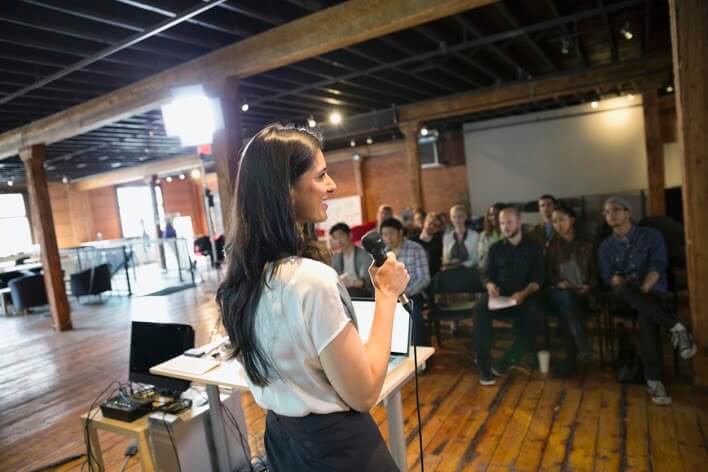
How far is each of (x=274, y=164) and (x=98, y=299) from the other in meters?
10.4

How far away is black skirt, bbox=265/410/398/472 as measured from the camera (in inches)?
41.0

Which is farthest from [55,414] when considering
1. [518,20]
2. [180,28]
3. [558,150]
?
[558,150]

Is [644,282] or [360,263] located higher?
[360,263]

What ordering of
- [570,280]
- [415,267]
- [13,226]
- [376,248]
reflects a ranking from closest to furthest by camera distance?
1. [376,248]
2. [570,280]
3. [415,267]
4. [13,226]

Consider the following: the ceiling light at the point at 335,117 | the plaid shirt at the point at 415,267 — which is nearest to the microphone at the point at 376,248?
the plaid shirt at the point at 415,267

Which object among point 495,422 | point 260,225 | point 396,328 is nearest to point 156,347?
point 396,328

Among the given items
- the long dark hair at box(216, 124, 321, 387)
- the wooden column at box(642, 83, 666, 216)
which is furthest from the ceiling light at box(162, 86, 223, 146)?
the wooden column at box(642, 83, 666, 216)

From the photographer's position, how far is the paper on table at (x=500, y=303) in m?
3.47

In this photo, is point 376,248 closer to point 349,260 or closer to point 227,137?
point 349,260

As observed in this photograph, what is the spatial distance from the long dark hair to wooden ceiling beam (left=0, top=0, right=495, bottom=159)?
8.82ft

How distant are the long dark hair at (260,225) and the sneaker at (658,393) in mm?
3002

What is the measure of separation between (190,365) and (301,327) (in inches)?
63.5

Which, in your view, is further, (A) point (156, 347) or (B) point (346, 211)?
(B) point (346, 211)

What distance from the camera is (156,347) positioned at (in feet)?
8.32
